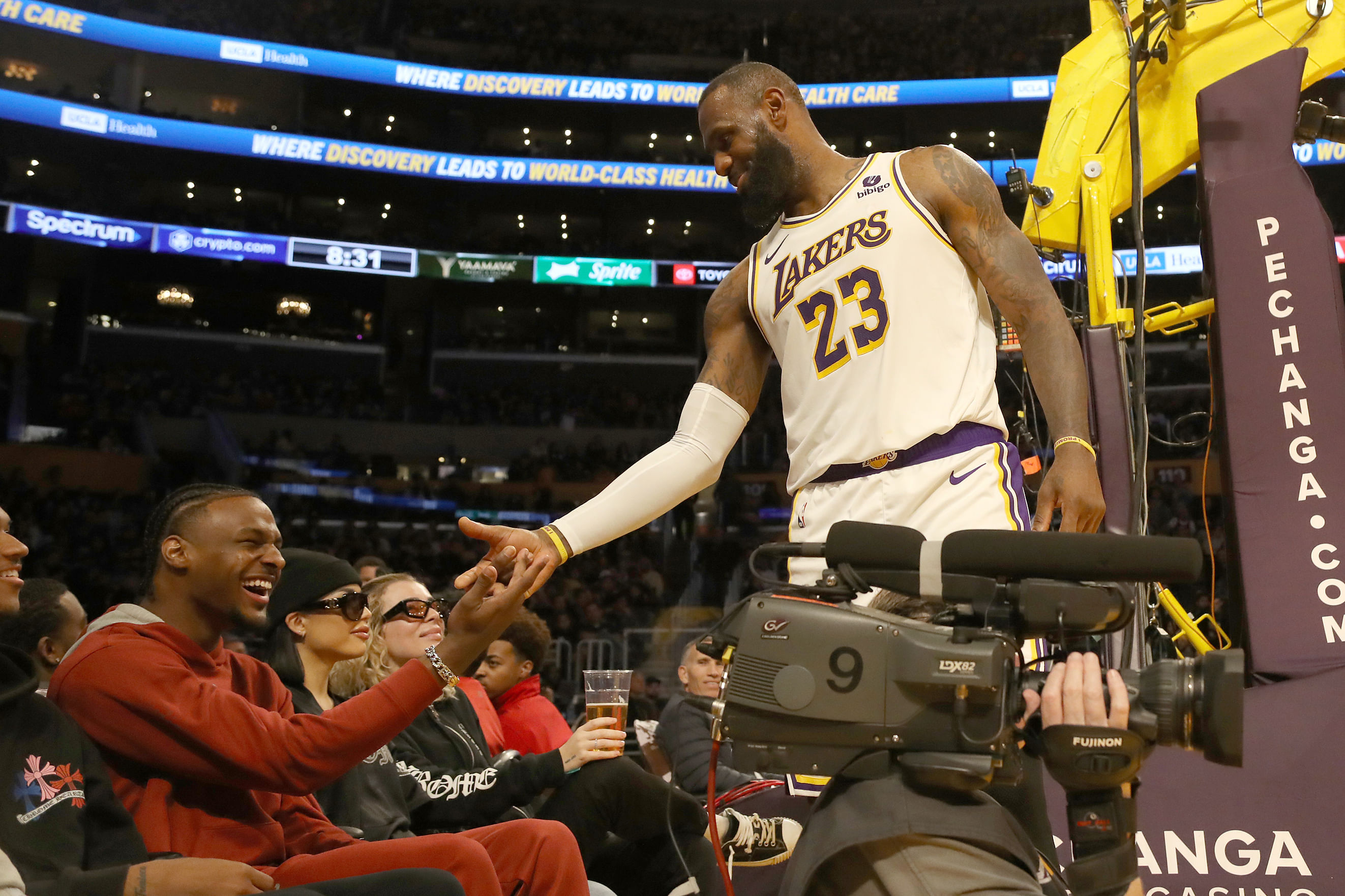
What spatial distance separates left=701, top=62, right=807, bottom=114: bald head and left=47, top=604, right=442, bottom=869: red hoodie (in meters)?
1.43

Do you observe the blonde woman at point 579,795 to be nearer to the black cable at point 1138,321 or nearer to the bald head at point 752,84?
the bald head at point 752,84

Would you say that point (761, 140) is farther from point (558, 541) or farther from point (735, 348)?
point (558, 541)

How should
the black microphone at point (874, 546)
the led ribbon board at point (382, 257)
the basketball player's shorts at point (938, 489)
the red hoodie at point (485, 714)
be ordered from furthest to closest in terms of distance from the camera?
the led ribbon board at point (382, 257) < the red hoodie at point (485, 714) < the basketball player's shorts at point (938, 489) < the black microphone at point (874, 546)

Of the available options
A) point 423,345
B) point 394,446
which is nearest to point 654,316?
point 423,345

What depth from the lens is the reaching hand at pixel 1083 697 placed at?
1.35 meters

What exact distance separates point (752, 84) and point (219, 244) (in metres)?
19.9

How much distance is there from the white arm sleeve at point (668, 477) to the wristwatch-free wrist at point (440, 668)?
1.12ft

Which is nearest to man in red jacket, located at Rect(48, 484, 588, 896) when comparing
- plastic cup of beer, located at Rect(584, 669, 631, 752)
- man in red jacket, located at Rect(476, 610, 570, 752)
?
plastic cup of beer, located at Rect(584, 669, 631, 752)

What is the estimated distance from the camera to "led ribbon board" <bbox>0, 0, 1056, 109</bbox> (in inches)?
787

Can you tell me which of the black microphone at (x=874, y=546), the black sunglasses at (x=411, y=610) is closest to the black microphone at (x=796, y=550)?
the black microphone at (x=874, y=546)

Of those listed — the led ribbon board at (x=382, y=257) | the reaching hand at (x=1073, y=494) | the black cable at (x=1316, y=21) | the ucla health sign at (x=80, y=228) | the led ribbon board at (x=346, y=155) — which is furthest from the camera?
the led ribbon board at (x=346, y=155)

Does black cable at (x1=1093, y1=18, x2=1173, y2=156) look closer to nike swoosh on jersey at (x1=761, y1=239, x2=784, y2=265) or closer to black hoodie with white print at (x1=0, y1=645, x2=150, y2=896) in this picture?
nike swoosh on jersey at (x1=761, y1=239, x2=784, y2=265)

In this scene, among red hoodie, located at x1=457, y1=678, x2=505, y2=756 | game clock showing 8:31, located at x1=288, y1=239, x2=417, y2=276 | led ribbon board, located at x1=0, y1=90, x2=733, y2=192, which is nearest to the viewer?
red hoodie, located at x1=457, y1=678, x2=505, y2=756

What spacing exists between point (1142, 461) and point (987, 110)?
20333 mm
